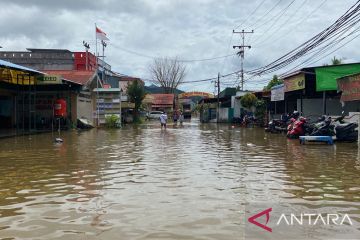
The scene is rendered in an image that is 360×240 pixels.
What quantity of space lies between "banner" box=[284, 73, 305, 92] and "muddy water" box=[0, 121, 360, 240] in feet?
41.0

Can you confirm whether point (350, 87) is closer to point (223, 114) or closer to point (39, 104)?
point (39, 104)

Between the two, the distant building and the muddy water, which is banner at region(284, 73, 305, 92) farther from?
the distant building

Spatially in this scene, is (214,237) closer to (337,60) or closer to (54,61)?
(337,60)

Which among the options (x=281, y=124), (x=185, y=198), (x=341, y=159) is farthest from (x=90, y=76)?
(x=185, y=198)

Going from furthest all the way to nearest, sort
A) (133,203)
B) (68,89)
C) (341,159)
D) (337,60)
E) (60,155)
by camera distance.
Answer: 1. (337,60)
2. (68,89)
3. (60,155)
4. (341,159)
5. (133,203)

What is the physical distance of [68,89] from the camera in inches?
1284

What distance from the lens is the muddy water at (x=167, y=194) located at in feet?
16.9

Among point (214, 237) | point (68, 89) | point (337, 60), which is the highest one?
point (337, 60)

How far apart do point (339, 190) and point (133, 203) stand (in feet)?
12.2

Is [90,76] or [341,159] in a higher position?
[90,76]

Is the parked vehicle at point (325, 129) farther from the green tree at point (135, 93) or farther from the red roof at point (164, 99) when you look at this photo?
the red roof at point (164, 99)

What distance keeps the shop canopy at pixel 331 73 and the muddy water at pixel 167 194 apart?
987 centimetres

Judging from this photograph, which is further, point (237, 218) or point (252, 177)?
point (252, 177)

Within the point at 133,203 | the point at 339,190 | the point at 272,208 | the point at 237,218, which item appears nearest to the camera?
the point at 237,218
